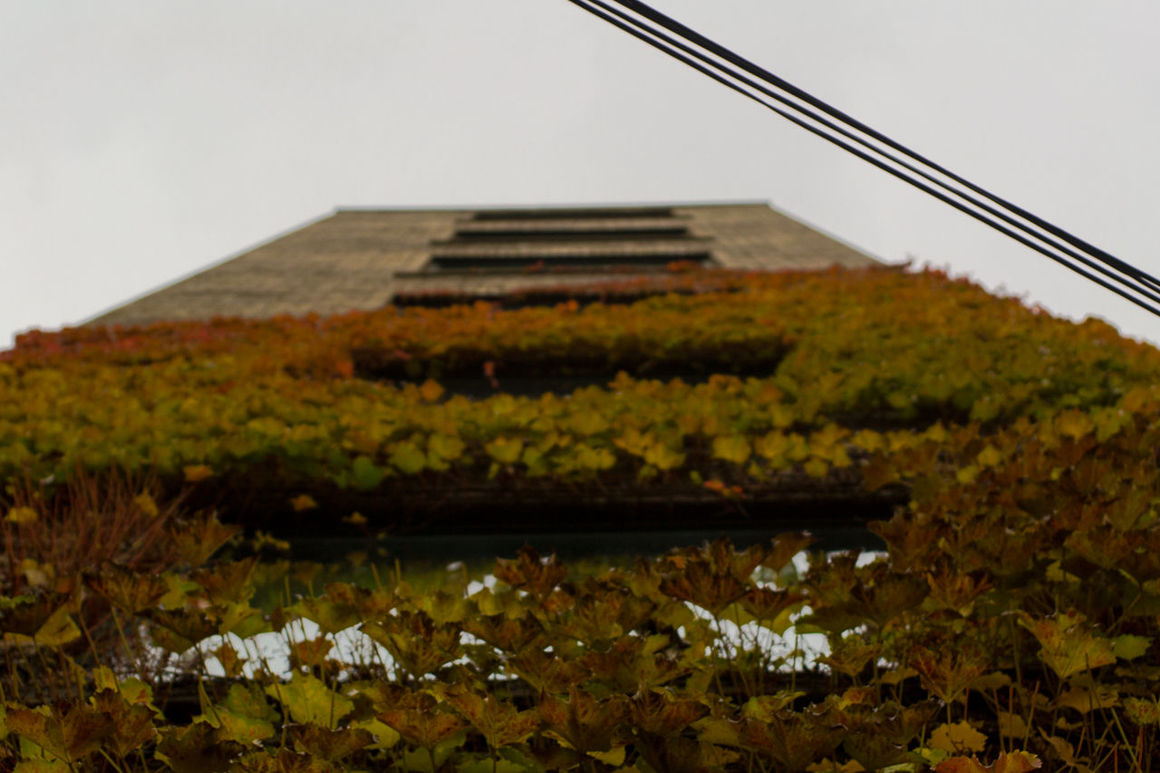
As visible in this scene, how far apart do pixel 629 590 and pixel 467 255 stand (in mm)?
12099

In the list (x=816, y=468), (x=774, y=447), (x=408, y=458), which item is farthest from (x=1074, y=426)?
(x=408, y=458)

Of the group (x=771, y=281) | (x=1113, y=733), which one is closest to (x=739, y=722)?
(x=1113, y=733)

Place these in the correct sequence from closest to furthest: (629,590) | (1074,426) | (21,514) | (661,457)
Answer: (629,590) → (21,514) → (1074,426) → (661,457)

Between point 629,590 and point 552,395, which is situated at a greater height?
point 552,395

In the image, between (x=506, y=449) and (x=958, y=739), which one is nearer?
(x=958, y=739)

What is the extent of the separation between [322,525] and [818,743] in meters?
2.95

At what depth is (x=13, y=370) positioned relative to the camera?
607 centimetres

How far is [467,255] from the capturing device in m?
13.7

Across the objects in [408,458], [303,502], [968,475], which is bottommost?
[303,502]

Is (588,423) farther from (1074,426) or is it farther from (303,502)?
(1074,426)

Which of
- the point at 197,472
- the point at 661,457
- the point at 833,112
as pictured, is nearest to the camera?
the point at 833,112

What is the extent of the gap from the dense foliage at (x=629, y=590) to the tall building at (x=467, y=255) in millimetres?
3593

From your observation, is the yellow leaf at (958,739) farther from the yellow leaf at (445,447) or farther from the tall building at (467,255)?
the tall building at (467,255)

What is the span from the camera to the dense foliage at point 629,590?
141 cm
